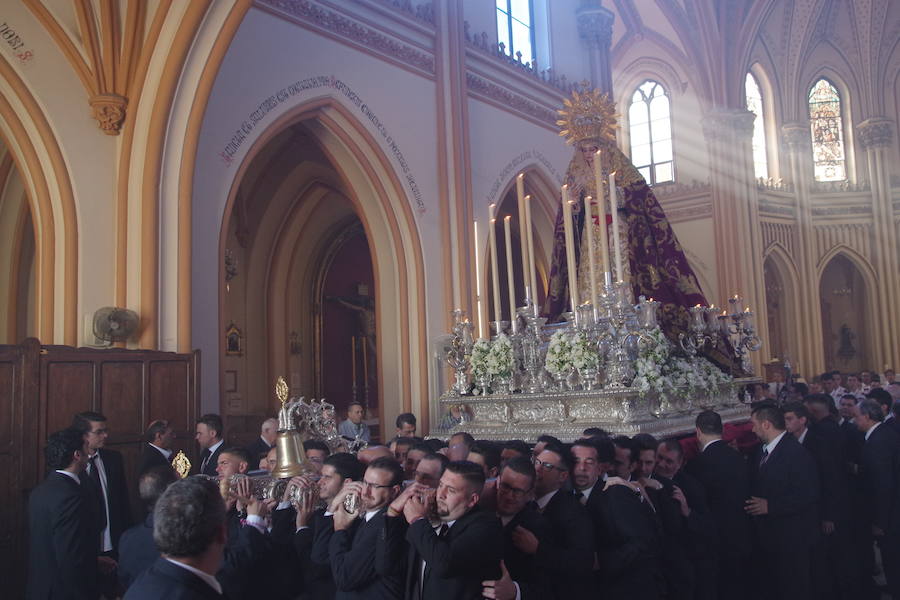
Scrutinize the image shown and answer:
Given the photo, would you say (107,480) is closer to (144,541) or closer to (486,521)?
(144,541)

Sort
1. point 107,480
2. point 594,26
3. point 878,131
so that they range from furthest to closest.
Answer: point 878,131 < point 594,26 < point 107,480

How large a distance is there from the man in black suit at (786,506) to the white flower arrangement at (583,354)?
1238mm

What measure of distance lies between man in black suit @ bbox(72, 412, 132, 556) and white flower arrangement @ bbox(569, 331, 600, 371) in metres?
3.31

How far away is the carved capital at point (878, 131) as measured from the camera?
23500 millimetres

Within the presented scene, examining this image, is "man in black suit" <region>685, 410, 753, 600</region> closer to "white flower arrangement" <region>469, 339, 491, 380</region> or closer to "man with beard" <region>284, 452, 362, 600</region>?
"white flower arrangement" <region>469, 339, 491, 380</region>

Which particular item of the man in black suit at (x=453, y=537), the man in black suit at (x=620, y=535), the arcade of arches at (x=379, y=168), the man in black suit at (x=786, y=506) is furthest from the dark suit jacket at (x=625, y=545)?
the arcade of arches at (x=379, y=168)

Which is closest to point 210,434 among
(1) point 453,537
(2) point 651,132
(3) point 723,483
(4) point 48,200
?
(4) point 48,200

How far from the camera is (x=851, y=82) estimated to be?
24422 millimetres

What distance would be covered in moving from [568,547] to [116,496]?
3572mm

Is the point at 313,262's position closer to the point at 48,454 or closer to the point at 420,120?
the point at 420,120

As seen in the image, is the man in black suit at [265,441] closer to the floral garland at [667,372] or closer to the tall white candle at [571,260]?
the tall white candle at [571,260]

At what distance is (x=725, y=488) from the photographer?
508cm

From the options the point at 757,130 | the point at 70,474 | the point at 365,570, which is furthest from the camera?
the point at 757,130

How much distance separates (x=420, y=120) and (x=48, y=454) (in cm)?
846
